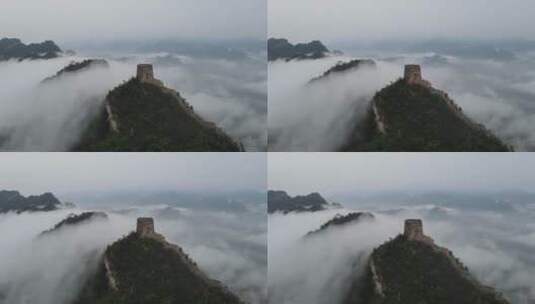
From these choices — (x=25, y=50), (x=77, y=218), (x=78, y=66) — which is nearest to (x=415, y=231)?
(x=77, y=218)

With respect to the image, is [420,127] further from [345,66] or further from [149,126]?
[149,126]

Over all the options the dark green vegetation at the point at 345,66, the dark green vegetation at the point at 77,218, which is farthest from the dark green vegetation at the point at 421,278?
the dark green vegetation at the point at 77,218

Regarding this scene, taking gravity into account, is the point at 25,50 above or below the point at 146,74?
above

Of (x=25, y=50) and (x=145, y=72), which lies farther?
(x=145, y=72)

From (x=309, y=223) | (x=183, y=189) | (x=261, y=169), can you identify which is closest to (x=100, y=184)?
(x=183, y=189)

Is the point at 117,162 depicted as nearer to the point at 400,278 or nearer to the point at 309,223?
the point at 309,223

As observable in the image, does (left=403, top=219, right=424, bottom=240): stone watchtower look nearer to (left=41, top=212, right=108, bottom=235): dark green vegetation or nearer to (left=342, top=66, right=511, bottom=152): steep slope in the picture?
(left=342, top=66, right=511, bottom=152): steep slope
